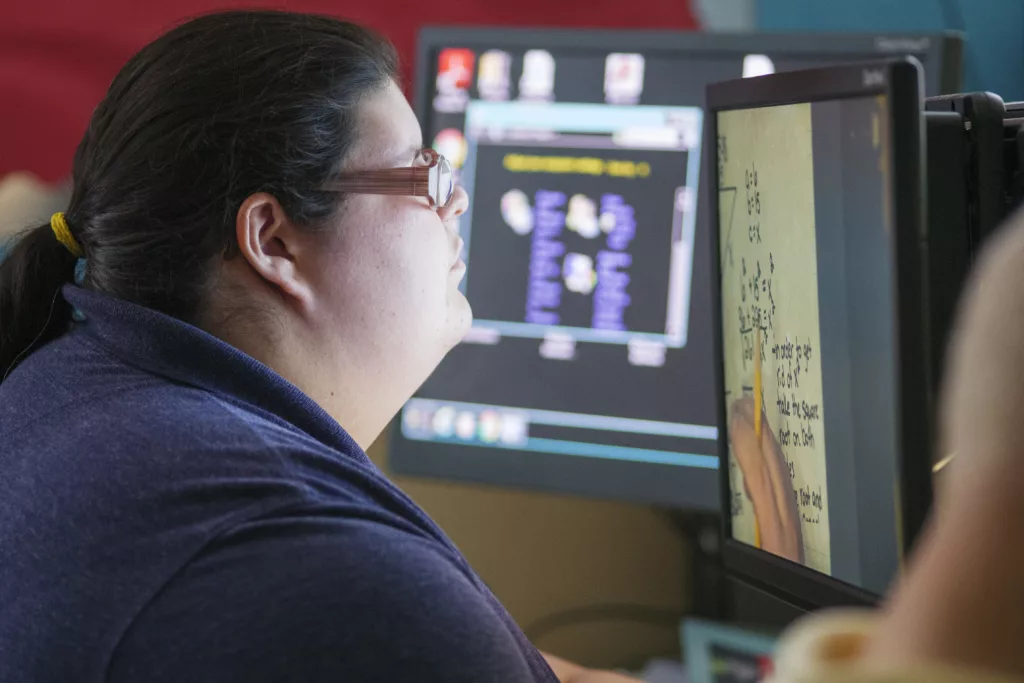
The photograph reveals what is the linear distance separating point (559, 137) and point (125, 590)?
0.92m

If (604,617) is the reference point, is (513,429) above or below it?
above

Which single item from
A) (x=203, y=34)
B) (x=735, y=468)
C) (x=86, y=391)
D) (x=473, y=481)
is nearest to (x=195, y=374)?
(x=86, y=391)

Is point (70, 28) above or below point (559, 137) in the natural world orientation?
above

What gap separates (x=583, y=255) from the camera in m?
1.44

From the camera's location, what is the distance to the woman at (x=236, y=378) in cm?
65

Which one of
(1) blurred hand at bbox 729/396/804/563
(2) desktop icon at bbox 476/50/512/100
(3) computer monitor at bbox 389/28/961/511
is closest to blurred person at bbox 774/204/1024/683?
(1) blurred hand at bbox 729/396/804/563

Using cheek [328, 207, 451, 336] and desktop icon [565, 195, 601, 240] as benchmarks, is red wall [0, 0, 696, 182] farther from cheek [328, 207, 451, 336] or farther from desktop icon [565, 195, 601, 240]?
cheek [328, 207, 451, 336]

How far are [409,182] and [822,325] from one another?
0.37m

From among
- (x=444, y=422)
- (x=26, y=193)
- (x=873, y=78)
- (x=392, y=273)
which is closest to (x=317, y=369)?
(x=392, y=273)

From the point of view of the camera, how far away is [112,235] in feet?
2.97

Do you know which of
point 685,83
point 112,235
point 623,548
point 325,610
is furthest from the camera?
point 623,548

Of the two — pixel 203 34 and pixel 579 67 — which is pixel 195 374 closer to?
pixel 203 34

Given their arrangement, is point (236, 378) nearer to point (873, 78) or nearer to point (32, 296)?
point (32, 296)

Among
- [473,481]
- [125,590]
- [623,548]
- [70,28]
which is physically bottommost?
[623,548]
